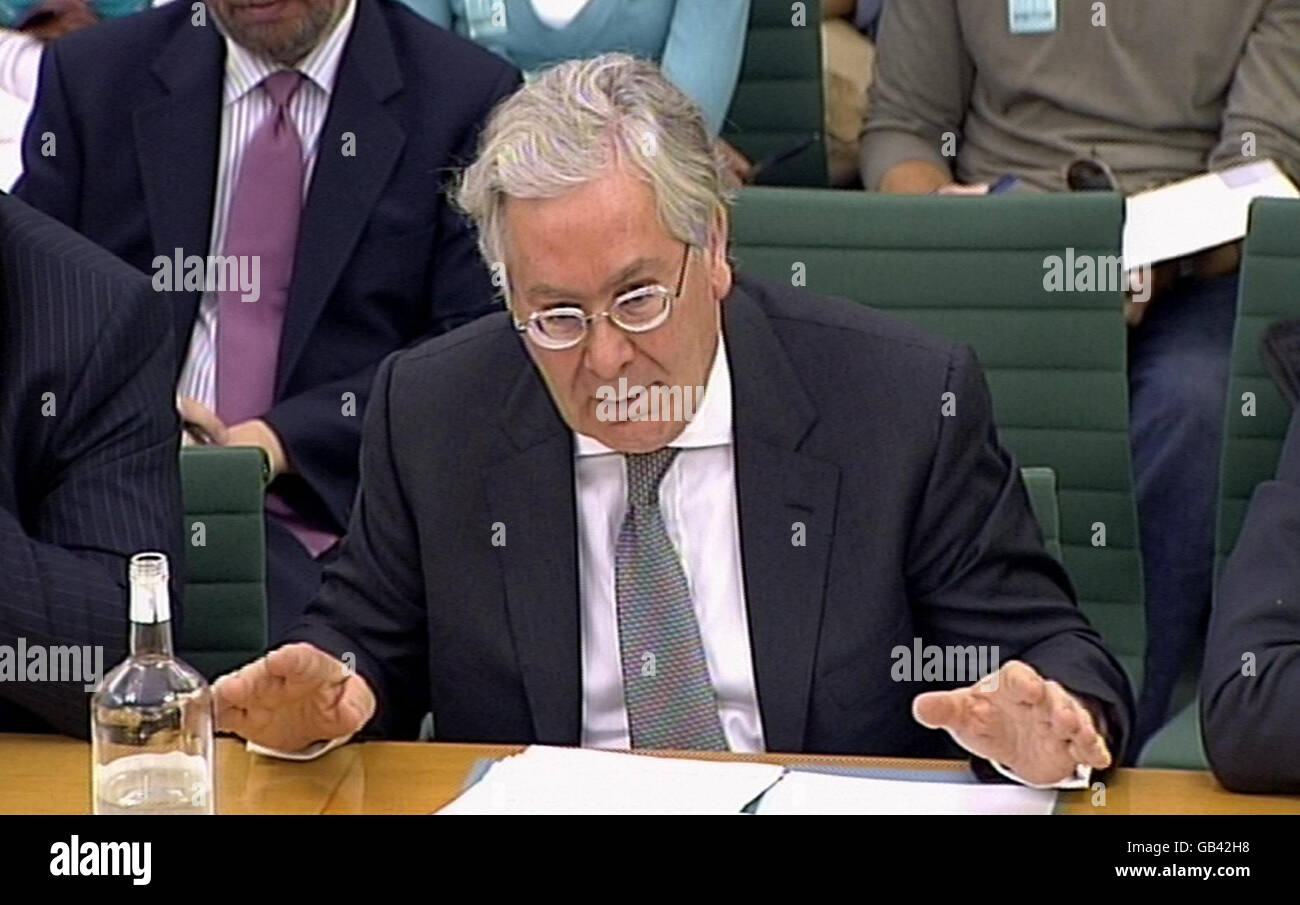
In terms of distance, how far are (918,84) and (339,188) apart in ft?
3.88

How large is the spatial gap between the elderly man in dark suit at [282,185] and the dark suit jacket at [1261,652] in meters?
1.42

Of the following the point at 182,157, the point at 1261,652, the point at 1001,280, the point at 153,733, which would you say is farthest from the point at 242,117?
the point at 1261,652

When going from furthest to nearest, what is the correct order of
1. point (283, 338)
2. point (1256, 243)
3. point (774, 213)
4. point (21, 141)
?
point (21, 141) → point (283, 338) → point (774, 213) → point (1256, 243)

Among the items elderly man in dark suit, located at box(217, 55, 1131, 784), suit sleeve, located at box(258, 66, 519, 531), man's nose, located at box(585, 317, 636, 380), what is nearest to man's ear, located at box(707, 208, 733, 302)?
elderly man in dark suit, located at box(217, 55, 1131, 784)

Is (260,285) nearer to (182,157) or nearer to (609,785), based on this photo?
(182,157)

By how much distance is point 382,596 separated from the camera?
248 cm

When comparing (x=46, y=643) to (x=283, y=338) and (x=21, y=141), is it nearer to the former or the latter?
(x=283, y=338)


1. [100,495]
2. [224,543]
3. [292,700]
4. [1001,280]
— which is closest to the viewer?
[292,700]

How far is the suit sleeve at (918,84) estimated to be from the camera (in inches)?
164

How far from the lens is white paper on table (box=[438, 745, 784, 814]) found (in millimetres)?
2041
